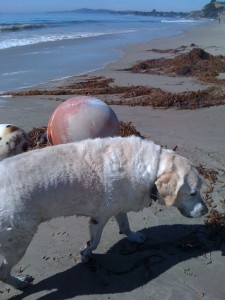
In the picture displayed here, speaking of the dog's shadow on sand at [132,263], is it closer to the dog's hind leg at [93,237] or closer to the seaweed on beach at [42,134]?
the dog's hind leg at [93,237]

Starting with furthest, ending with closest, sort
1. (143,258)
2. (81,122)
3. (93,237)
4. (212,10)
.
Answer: (212,10), (81,122), (143,258), (93,237)

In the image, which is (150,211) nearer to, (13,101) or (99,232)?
(99,232)

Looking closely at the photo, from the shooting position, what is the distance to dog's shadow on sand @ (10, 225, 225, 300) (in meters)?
4.21

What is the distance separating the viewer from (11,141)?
5.41 meters

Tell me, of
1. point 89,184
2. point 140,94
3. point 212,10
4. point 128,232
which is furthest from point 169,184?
point 212,10

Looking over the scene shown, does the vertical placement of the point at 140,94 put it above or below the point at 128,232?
above

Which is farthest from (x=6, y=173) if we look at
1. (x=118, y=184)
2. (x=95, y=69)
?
(x=95, y=69)

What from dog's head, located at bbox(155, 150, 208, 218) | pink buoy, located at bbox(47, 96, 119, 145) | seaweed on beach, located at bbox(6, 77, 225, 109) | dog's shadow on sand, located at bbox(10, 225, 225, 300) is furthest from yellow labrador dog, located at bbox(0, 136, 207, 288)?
seaweed on beach, located at bbox(6, 77, 225, 109)

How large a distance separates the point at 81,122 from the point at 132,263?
2.19 metres

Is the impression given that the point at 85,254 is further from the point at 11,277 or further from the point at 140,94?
the point at 140,94

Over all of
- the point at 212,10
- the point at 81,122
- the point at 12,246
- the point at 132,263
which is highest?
the point at 212,10

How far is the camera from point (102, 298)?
407 centimetres

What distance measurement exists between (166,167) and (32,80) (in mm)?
10631

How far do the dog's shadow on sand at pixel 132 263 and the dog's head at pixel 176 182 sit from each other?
663 mm
